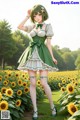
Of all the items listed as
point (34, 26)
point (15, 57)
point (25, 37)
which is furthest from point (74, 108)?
point (25, 37)

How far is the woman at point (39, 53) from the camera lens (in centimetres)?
582

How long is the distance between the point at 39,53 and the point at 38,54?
0.03 m

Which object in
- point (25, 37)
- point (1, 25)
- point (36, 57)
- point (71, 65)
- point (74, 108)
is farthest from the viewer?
point (71, 65)

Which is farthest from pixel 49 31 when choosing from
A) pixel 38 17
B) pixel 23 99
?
pixel 23 99

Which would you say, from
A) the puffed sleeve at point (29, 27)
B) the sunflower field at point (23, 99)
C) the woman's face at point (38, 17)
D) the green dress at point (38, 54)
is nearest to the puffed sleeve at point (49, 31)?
the green dress at point (38, 54)

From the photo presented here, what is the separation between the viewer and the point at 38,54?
5.85 m

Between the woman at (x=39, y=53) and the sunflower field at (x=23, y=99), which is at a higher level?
the woman at (x=39, y=53)

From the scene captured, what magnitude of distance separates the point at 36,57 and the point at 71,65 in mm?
96270

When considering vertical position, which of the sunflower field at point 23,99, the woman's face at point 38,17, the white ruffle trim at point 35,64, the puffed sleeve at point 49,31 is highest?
the woman's face at point 38,17

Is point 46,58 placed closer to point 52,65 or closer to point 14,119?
point 52,65

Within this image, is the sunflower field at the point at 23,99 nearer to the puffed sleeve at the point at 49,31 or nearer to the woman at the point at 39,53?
the woman at the point at 39,53

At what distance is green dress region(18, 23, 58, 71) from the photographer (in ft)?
19.1

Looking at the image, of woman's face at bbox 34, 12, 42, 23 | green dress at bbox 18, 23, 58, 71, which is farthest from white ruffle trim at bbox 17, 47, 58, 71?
woman's face at bbox 34, 12, 42, 23

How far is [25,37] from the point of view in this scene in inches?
2704
